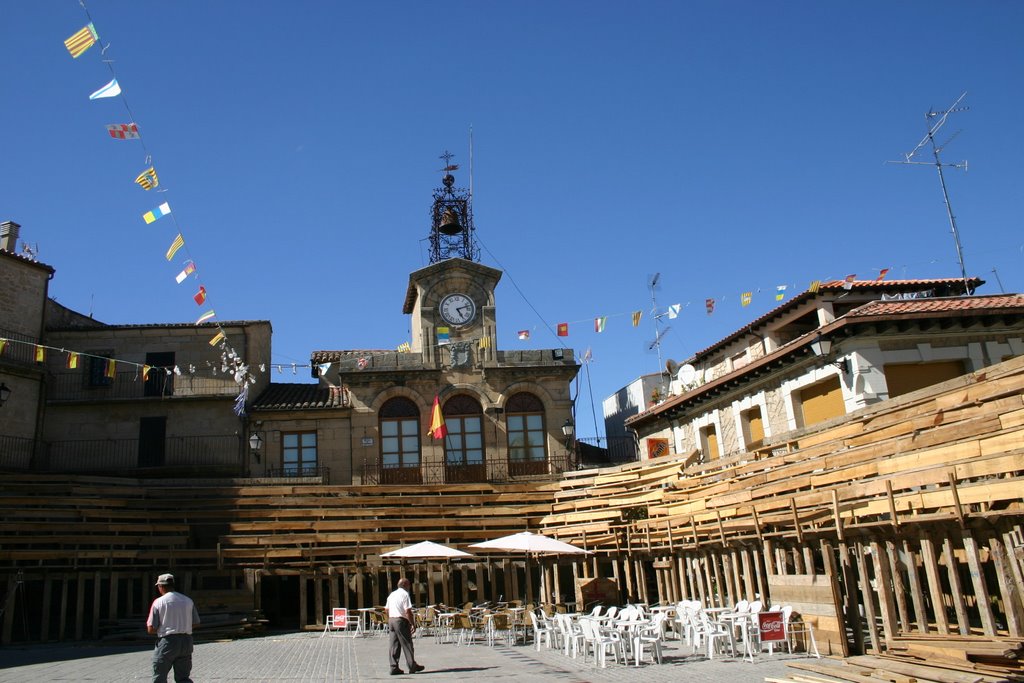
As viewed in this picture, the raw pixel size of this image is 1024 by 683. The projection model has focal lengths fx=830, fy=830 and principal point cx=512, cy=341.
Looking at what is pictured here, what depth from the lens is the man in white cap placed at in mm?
8914

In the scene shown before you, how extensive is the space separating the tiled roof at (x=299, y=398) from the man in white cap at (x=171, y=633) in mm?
18412

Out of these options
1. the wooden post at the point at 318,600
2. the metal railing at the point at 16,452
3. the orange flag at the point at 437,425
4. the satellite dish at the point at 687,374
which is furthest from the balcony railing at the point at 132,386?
the satellite dish at the point at 687,374

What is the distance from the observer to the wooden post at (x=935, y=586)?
1041 centimetres

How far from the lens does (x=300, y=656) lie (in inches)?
583

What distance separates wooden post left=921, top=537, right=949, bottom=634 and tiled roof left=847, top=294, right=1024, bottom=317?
8161 mm

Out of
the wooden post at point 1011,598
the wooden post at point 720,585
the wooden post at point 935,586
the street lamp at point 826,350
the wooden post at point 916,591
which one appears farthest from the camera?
the street lamp at point 826,350

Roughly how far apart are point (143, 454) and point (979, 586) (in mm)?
24693

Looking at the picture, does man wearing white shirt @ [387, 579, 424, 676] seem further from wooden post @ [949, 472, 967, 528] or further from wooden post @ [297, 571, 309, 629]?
wooden post @ [297, 571, 309, 629]

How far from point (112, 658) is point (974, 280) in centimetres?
2269

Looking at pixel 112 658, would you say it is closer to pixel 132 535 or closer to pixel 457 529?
pixel 132 535

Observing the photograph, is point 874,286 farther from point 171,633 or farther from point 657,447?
point 171,633

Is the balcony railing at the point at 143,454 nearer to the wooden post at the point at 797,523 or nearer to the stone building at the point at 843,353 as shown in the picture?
the stone building at the point at 843,353

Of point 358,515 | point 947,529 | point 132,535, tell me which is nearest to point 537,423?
point 358,515

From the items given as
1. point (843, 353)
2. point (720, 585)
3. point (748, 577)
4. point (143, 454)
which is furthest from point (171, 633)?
point (143, 454)
